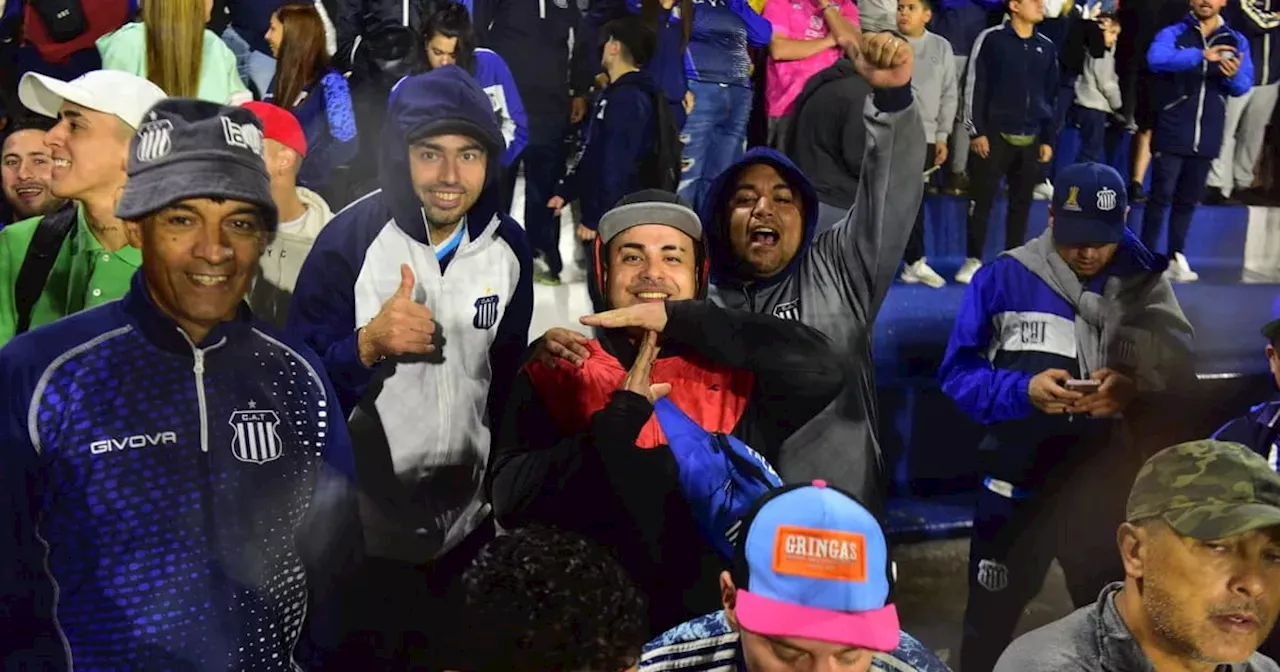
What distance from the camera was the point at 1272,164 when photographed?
7.62ft

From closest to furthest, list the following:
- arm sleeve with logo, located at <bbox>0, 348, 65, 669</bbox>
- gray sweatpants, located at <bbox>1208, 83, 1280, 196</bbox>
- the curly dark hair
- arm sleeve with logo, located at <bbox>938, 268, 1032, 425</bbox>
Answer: the curly dark hair, arm sleeve with logo, located at <bbox>0, 348, 65, 669</bbox>, arm sleeve with logo, located at <bbox>938, 268, 1032, 425</bbox>, gray sweatpants, located at <bbox>1208, 83, 1280, 196</bbox>

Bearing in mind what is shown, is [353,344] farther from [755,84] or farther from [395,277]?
[755,84]

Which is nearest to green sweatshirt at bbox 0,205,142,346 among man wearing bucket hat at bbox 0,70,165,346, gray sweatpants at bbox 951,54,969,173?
man wearing bucket hat at bbox 0,70,165,346

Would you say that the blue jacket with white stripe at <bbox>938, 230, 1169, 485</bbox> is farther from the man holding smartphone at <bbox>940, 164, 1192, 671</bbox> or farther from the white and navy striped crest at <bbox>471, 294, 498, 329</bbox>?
the white and navy striped crest at <bbox>471, 294, 498, 329</bbox>

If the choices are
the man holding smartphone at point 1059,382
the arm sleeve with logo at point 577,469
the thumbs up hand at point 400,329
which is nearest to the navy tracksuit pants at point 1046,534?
the man holding smartphone at point 1059,382

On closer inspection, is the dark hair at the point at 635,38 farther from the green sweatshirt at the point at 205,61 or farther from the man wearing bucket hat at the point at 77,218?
the man wearing bucket hat at the point at 77,218

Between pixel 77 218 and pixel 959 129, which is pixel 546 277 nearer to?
pixel 77 218

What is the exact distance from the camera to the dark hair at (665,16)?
6.43 feet

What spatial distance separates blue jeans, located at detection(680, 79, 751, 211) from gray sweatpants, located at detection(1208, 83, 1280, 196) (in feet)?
3.32

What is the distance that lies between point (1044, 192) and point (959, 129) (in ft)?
0.74

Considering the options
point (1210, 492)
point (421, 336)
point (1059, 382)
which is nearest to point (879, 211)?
point (1059, 382)

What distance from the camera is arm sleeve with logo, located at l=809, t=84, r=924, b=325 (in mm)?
1904

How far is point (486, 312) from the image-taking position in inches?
74.5

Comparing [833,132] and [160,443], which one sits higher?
[833,132]
